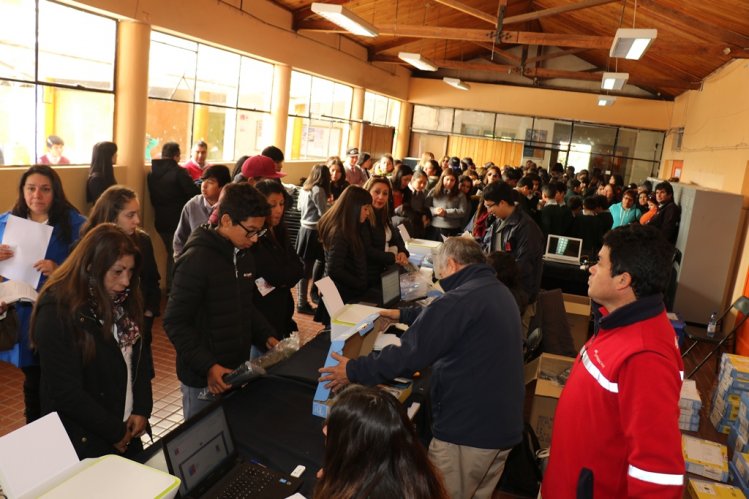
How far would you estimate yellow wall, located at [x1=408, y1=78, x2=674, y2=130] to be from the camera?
52.1ft

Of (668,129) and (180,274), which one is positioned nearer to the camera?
(180,274)

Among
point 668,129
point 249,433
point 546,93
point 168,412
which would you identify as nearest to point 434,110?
point 546,93

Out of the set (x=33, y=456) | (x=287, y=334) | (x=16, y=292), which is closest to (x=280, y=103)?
(x=287, y=334)

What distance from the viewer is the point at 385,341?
3.16m

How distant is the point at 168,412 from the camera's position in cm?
395

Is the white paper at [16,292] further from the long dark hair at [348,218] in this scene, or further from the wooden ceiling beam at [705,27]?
the wooden ceiling beam at [705,27]

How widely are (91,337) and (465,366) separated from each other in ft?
4.36

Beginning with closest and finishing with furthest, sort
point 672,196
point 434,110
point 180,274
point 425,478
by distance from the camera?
point 425,478 → point 180,274 → point 672,196 → point 434,110

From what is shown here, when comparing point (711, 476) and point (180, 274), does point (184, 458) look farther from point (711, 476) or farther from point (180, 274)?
point (711, 476)

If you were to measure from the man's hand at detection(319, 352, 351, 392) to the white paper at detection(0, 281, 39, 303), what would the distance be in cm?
161

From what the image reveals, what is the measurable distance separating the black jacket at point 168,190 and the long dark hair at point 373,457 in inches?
209

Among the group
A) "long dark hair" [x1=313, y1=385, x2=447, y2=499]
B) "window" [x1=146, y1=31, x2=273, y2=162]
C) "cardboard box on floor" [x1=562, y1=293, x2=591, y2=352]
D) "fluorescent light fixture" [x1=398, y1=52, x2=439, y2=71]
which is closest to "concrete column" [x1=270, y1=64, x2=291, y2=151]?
"window" [x1=146, y1=31, x2=273, y2=162]

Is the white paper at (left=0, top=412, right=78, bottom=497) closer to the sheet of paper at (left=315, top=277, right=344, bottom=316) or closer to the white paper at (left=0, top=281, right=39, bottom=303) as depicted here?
the sheet of paper at (left=315, top=277, right=344, bottom=316)

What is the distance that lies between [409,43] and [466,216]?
25.1 feet
